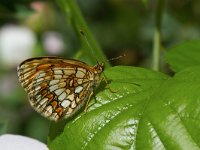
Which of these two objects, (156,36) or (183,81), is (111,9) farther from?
(183,81)

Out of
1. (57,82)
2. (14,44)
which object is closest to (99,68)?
(57,82)

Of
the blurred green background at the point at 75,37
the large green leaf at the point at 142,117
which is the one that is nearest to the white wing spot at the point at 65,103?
the large green leaf at the point at 142,117

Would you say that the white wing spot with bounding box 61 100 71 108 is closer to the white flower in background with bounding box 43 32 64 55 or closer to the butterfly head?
A: the butterfly head

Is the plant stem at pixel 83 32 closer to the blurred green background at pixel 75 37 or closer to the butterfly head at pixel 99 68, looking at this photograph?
the butterfly head at pixel 99 68

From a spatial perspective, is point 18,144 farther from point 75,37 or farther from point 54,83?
point 75,37

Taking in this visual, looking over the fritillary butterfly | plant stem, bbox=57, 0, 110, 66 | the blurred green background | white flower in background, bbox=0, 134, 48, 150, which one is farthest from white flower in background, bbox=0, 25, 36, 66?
white flower in background, bbox=0, 134, 48, 150

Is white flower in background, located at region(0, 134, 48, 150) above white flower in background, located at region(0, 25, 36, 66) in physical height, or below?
below
